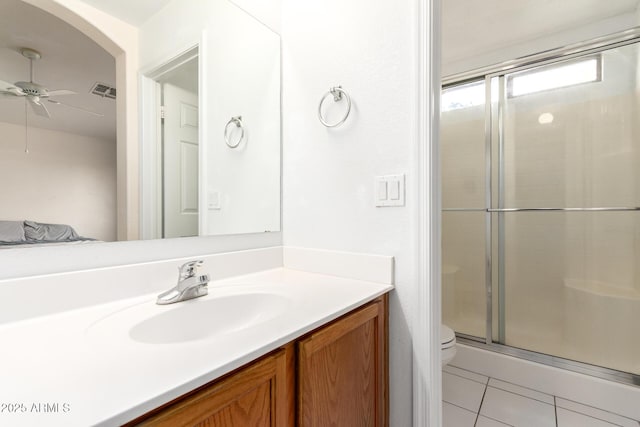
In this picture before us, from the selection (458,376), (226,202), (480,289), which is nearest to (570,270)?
(480,289)

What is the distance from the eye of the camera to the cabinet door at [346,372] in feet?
2.24

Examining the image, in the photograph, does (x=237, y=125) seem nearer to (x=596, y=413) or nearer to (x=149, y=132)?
(x=149, y=132)

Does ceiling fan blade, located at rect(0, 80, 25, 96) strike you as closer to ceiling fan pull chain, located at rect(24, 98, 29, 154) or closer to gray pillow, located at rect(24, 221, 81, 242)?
ceiling fan pull chain, located at rect(24, 98, 29, 154)

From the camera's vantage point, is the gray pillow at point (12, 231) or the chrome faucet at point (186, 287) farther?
the chrome faucet at point (186, 287)

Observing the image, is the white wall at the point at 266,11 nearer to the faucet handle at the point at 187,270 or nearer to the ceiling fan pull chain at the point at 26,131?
the ceiling fan pull chain at the point at 26,131

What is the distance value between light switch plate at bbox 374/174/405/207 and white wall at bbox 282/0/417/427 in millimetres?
20

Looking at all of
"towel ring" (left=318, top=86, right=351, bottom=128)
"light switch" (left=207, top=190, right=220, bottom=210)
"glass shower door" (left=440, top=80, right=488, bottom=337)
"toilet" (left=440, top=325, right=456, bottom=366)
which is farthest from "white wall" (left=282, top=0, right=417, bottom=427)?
"glass shower door" (left=440, top=80, right=488, bottom=337)

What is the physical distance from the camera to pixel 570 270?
2035mm

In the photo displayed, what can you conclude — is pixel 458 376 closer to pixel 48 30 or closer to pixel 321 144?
pixel 321 144

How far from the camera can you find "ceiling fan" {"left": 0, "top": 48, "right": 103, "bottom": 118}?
2.41 feet

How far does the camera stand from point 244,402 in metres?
0.54

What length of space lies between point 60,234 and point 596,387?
99.0 inches

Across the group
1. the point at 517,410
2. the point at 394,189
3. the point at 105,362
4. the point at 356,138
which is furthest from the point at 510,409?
the point at 105,362

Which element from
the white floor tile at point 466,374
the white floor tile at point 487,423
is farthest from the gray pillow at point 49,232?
the white floor tile at point 466,374
